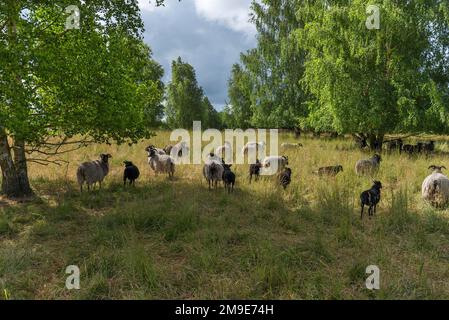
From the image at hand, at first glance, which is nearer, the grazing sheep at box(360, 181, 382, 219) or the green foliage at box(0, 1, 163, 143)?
the green foliage at box(0, 1, 163, 143)

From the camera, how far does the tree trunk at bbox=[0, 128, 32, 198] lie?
838cm

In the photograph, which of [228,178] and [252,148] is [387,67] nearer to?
[252,148]

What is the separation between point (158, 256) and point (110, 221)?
6.53 feet

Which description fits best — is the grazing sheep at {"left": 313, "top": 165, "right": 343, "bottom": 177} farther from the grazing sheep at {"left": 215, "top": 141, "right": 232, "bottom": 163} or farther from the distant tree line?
the distant tree line

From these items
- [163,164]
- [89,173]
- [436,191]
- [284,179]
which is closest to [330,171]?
[284,179]

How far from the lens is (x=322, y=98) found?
18.9 m

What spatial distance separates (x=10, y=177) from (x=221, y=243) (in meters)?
6.83

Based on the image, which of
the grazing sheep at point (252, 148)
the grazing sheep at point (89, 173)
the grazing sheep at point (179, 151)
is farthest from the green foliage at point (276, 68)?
the grazing sheep at point (89, 173)

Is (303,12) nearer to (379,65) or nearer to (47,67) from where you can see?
(379,65)

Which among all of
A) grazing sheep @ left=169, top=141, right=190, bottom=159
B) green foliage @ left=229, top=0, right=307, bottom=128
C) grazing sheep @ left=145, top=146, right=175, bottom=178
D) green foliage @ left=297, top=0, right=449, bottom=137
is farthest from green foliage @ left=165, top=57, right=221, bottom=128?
grazing sheep @ left=145, top=146, right=175, bottom=178

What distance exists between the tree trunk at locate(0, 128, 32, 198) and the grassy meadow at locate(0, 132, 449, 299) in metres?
0.38

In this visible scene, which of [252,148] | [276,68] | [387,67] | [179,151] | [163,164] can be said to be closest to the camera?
[163,164]

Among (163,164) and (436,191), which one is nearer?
(436,191)

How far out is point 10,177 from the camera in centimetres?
854
